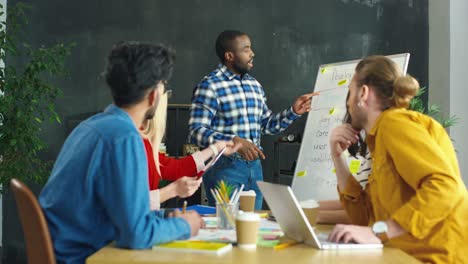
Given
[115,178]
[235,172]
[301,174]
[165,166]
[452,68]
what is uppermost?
[115,178]

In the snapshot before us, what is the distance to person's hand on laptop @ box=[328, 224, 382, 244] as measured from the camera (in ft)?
6.41

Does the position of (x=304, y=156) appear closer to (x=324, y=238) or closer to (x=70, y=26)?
(x=324, y=238)

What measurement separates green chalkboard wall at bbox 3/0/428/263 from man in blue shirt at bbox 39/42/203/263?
448 centimetres

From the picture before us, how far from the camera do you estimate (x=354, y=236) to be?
1957 mm

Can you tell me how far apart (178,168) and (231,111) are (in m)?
1.14

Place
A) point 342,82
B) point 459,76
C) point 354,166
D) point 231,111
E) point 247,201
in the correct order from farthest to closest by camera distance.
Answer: point 459,76 → point 342,82 → point 231,111 → point 354,166 → point 247,201

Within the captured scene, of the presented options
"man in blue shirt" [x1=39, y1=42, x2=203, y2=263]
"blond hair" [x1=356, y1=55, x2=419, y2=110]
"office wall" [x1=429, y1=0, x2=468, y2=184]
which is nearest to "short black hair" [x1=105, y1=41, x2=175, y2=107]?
"man in blue shirt" [x1=39, y1=42, x2=203, y2=263]

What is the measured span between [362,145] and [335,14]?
4.19 m

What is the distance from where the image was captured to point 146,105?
6.88ft

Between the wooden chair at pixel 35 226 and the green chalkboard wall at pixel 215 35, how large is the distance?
4737 mm

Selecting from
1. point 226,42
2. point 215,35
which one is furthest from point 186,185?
point 215,35

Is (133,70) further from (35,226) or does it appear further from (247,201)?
(247,201)

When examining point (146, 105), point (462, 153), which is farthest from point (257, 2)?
point (146, 105)

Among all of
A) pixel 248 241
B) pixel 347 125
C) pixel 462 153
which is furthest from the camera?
pixel 462 153
